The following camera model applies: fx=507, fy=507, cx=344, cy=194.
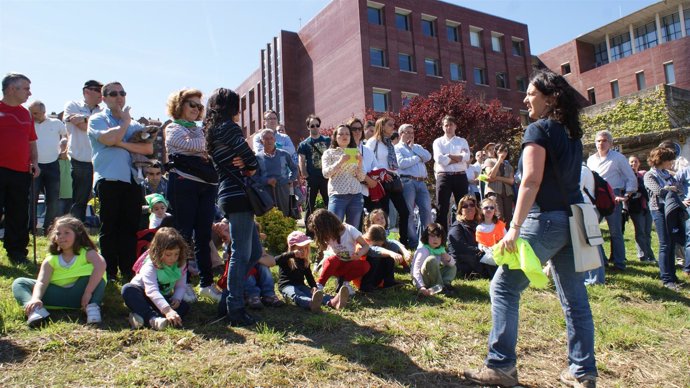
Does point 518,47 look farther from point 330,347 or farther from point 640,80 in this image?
point 330,347

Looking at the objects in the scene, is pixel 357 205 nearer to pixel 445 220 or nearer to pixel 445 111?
pixel 445 220

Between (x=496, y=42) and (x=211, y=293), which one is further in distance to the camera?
(x=496, y=42)

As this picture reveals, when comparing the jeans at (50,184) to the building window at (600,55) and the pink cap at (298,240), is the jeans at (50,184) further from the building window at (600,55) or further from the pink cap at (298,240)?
the building window at (600,55)

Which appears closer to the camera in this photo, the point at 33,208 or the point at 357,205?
the point at 33,208

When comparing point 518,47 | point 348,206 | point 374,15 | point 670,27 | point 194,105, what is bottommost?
point 348,206

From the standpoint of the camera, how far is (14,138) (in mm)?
5598

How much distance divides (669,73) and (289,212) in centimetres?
3547

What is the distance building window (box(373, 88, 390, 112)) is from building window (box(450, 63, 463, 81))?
5.54 meters

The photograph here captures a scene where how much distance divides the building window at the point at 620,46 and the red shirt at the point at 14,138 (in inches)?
1635

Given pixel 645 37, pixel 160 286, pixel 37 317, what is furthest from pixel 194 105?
pixel 645 37

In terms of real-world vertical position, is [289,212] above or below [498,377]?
above

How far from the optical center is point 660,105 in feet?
68.6

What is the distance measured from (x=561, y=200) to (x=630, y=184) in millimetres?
5189

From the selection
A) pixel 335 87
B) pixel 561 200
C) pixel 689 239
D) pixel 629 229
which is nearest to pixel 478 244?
pixel 689 239
